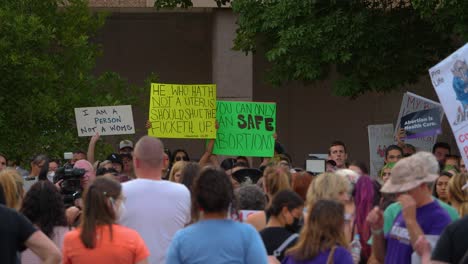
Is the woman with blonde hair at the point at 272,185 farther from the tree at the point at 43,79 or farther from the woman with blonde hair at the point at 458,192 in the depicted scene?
the tree at the point at 43,79

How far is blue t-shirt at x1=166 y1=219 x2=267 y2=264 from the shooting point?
5969mm

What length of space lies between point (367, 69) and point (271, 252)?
9.57 metres

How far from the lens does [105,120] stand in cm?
1562

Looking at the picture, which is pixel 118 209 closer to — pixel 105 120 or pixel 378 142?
pixel 105 120

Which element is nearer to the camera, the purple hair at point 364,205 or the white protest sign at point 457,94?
the purple hair at point 364,205

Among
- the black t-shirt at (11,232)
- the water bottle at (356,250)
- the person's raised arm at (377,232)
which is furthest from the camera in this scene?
the water bottle at (356,250)

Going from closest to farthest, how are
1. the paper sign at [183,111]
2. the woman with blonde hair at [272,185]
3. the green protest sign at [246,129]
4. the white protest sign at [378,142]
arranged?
the woman with blonde hair at [272,185] → the green protest sign at [246,129] → the paper sign at [183,111] → the white protest sign at [378,142]

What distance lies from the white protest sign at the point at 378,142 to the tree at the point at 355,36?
59 cm


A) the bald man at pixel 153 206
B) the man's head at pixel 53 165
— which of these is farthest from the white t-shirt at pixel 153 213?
the man's head at pixel 53 165

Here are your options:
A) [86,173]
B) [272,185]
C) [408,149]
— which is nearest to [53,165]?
[86,173]

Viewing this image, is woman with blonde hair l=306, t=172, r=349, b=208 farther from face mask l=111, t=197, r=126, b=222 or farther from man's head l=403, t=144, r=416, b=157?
man's head l=403, t=144, r=416, b=157

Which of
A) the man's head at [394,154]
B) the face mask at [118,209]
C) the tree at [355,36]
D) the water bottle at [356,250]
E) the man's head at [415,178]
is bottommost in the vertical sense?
the water bottle at [356,250]

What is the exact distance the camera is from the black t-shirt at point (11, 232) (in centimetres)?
620

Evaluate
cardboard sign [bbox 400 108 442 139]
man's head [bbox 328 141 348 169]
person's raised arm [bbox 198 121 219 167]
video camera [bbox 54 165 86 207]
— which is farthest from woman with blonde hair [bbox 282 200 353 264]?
cardboard sign [bbox 400 108 442 139]
